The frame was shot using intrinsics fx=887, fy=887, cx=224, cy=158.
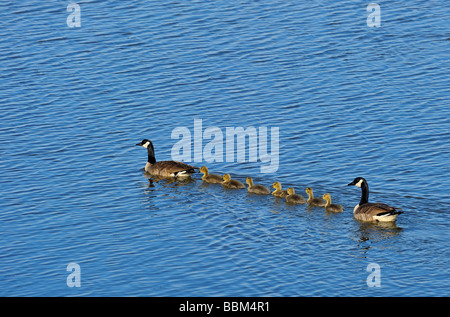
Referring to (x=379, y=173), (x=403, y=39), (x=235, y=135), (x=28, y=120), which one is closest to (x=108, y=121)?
(x=28, y=120)

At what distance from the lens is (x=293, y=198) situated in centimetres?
2712

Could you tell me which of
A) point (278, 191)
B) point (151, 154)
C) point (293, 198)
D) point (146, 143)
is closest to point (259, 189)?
point (278, 191)

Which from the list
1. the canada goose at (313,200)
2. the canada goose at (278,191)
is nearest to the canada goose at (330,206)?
the canada goose at (313,200)

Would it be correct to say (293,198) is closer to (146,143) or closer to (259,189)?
(259,189)

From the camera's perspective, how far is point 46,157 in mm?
32562

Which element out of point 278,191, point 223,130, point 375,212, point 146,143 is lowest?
point 375,212

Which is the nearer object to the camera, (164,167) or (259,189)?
(259,189)

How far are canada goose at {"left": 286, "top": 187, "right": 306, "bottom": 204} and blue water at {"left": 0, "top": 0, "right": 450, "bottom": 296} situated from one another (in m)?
0.22

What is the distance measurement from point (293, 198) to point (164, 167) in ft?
18.6

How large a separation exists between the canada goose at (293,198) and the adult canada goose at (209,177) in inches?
115

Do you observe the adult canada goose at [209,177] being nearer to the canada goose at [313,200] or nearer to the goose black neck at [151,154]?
the goose black neck at [151,154]

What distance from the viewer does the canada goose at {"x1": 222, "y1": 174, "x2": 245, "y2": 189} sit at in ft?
93.8

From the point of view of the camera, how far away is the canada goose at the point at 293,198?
27.1 metres

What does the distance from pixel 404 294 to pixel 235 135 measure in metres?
13.7
